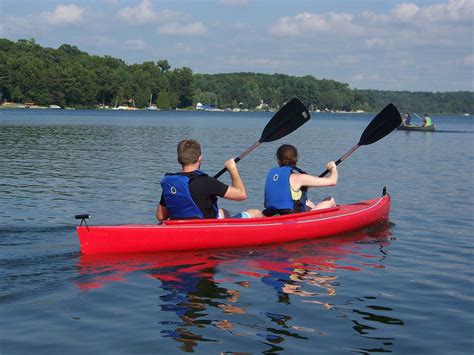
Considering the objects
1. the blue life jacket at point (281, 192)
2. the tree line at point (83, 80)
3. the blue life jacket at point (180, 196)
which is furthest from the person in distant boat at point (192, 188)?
the tree line at point (83, 80)

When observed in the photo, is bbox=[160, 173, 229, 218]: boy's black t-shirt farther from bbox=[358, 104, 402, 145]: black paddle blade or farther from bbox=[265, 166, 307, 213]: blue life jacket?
bbox=[358, 104, 402, 145]: black paddle blade

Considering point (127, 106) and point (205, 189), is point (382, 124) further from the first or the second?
point (127, 106)

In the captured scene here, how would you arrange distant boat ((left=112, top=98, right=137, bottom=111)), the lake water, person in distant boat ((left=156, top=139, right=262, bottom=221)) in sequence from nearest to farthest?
the lake water
person in distant boat ((left=156, top=139, right=262, bottom=221))
distant boat ((left=112, top=98, right=137, bottom=111))

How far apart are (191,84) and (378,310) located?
5904 inches

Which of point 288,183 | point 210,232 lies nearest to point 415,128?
point 288,183

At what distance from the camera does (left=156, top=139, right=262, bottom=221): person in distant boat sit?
8375mm

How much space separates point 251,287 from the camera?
7484 millimetres

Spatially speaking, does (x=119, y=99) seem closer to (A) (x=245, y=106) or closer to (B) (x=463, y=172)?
(A) (x=245, y=106)

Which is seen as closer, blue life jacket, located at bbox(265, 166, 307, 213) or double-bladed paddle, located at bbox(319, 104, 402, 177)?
blue life jacket, located at bbox(265, 166, 307, 213)

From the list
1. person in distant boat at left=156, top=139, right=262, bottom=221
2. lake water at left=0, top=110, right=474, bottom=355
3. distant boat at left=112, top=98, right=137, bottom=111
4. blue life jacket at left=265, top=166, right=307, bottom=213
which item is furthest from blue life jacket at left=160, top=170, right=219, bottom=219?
distant boat at left=112, top=98, right=137, bottom=111

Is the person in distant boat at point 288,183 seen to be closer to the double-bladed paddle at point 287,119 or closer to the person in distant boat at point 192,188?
the person in distant boat at point 192,188

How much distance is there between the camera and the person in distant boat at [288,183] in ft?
31.8

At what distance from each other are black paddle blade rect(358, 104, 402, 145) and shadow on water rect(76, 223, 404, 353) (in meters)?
3.21

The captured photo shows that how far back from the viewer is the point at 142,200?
1426 centimetres
